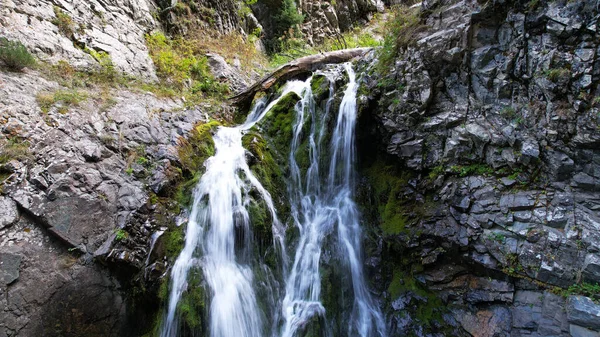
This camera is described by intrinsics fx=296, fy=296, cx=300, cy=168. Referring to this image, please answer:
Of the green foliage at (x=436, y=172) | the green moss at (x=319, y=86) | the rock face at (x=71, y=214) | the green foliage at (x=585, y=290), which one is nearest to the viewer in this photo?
the green foliage at (x=585, y=290)

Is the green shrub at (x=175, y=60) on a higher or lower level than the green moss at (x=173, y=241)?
higher

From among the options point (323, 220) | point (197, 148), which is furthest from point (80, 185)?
point (323, 220)

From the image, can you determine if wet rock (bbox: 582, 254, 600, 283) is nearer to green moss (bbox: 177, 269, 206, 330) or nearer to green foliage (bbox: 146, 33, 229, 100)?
green moss (bbox: 177, 269, 206, 330)

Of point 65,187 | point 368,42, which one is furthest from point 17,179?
point 368,42

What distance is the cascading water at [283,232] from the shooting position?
5.08 meters

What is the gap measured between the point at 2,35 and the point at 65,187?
398 cm

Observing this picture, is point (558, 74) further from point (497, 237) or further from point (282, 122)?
point (282, 122)

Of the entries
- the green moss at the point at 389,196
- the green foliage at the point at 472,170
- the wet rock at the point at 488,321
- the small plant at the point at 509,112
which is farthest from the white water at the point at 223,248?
the small plant at the point at 509,112

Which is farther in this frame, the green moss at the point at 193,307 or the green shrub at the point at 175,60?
the green shrub at the point at 175,60

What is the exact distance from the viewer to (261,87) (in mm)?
9375

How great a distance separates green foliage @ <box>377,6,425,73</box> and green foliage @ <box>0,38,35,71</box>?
25.5 ft

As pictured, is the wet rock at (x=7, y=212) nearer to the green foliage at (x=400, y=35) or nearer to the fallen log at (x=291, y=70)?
the fallen log at (x=291, y=70)

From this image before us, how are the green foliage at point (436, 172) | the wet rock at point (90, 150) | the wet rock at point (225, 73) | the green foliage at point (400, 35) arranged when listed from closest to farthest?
the wet rock at point (90, 150), the green foliage at point (436, 172), the green foliage at point (400, 35), the wet rock at point (225, 73)

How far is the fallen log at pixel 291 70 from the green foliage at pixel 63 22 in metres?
4.33
